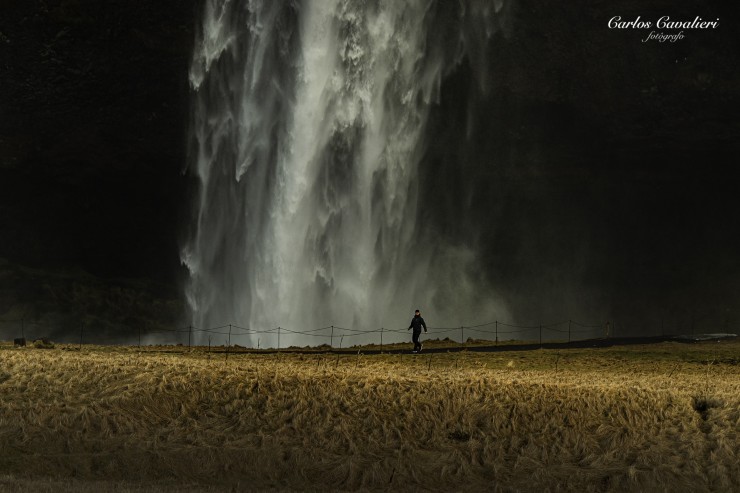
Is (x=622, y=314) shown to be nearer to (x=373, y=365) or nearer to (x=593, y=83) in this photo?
(x=593, y=83)

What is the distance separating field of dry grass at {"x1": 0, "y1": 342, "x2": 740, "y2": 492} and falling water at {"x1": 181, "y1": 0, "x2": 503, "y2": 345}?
87.1ft

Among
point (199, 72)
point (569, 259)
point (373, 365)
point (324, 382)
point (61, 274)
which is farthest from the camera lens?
point (569, 259)

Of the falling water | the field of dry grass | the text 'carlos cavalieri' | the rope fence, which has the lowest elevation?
the field of dry grass

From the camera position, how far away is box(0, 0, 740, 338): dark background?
218ft

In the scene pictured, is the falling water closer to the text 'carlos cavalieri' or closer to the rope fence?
the rope fence

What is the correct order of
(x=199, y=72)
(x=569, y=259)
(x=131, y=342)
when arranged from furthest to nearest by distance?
(x=569, y=259)
(x=131, y=342)
(x=199, y=72)

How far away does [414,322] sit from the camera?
37250 mm

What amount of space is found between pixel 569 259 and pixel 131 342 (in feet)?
114

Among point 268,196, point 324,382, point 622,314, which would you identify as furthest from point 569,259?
point 324,382

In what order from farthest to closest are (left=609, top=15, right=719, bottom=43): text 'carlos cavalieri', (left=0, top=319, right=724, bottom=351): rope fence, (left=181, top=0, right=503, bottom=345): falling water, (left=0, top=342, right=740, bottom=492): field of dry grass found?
1. (left=609, top=15, right=719, bottom=43): text 'carlos cavalieri'
2. (left=181, top=0, right=503, bottom=345): falling water
3. (left=0, top=319, right=724, bottom=351): rope fence
4. (left=0, top=342, right=740, bottom=492): field of dry grass

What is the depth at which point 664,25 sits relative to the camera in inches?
2621

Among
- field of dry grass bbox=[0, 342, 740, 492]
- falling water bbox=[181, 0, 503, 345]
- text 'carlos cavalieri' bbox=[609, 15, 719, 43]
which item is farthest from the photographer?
text 'carlos cavalieri' bbox=[609, 15, 719, 43]

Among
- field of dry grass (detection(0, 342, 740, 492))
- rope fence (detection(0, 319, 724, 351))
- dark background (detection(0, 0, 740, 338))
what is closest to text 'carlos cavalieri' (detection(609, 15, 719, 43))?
dark background (detection(0, 0, 740, 338))

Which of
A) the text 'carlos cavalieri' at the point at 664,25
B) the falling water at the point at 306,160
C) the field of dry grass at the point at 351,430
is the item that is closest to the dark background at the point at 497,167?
the text 'carlos cavalieri' at the point at 664,25
